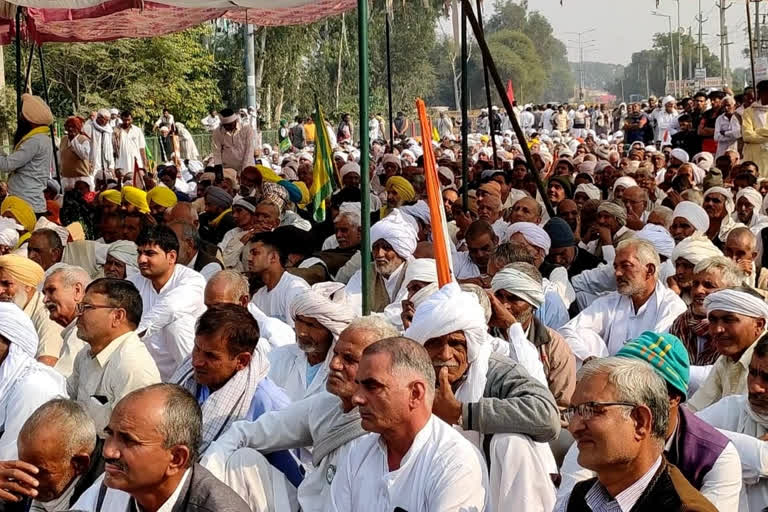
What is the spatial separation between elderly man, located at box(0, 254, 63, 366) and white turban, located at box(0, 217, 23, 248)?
1989mm

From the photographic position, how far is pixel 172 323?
5664 mm

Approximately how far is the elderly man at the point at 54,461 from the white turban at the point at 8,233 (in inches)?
183

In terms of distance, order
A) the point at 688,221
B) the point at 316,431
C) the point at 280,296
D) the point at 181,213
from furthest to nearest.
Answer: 1. the point at 181,213
2. the point at 688,221
3. the point at 280,296
4. the point at 316,431

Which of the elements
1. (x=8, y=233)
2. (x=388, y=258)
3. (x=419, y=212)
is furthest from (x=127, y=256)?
(x=419, y=212)

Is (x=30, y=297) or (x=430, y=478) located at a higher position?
(x=30, y=297)

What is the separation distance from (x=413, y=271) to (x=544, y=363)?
1264mm

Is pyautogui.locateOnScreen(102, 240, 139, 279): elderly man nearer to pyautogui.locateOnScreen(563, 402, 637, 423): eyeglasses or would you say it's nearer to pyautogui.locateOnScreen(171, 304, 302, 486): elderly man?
pyautogui.locateOnScreen(171, 304, 302, 486): elderly man

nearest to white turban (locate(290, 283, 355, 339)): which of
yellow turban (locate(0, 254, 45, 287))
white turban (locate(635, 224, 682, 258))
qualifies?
yellow turban (locate(0, 254, 45, 287))

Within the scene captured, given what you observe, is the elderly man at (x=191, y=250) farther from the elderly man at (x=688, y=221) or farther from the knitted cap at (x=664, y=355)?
the knitted cap at (x=664, y=355)

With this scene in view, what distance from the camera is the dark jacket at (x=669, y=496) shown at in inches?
108

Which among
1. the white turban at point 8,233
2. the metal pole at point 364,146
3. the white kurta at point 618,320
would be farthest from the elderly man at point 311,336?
the white turban at point 8,233

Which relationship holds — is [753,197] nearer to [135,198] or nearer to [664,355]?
[135,198]

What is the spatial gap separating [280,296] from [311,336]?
1.85 meters

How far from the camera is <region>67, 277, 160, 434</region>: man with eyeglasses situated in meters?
4.52
